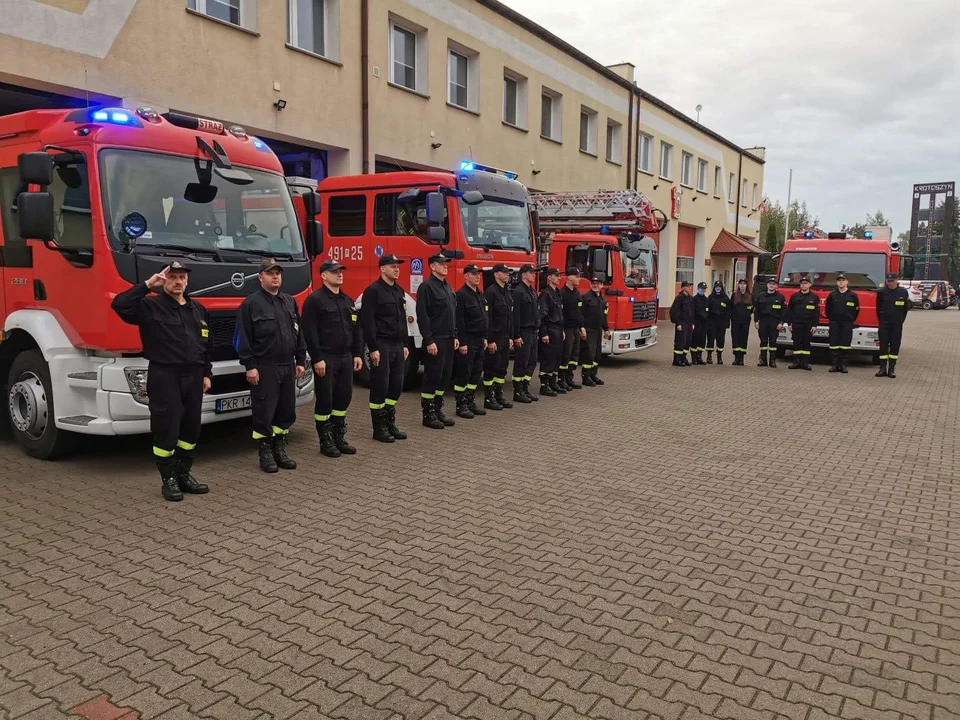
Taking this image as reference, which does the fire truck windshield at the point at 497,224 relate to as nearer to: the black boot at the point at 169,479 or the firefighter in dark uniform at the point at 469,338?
the firefighter in dark uniform at the point at 469,338

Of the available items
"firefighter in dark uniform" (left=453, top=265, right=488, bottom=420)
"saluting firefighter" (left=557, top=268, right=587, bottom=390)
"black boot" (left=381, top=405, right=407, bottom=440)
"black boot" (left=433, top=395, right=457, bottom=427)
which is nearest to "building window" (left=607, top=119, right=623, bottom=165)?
"saluting firefighter" (left=557, top=268, right=587, bottom=390)

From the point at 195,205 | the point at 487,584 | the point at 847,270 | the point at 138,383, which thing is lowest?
the point at 487,584

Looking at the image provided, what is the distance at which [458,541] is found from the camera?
16.0 feet

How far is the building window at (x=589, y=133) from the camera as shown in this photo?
78.0ft

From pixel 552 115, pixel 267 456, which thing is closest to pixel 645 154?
pixel 552 115

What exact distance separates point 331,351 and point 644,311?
897 centimetres

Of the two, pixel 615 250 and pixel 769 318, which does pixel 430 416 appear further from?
pixel 769 318

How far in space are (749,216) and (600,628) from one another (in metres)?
41.2

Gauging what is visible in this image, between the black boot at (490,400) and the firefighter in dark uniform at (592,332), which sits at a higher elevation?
the firefighter in dark uniform at (592,332)

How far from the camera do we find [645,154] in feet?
91.4

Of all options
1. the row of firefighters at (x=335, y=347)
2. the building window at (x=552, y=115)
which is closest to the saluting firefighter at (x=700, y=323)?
the row of firefighters at (x=335, y=347)

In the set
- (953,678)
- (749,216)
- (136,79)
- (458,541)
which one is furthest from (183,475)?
(749,216)

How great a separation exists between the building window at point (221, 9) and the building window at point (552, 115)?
11030 millimetres

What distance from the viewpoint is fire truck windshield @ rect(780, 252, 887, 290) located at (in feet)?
50.0
